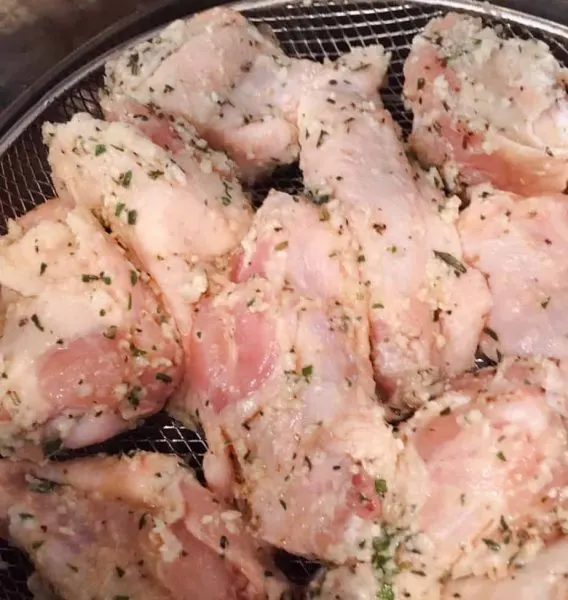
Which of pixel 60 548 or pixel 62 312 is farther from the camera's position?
pixel 62 312

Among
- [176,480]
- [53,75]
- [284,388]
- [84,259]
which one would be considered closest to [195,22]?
[53,75]

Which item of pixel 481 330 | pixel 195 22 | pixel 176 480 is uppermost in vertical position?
pixel 195 22

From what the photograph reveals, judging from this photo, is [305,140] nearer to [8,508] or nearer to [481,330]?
[481,330]

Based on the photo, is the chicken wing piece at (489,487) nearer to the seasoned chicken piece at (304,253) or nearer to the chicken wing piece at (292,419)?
the chicken wing piece at (292,419)

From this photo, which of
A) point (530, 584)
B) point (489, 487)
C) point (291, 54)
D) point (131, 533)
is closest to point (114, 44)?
point (291, 54)

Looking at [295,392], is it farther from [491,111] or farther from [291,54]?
[291,54]

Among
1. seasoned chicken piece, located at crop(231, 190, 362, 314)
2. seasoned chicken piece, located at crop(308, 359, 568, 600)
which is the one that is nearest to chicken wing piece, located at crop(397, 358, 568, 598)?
seasoned chicken piece, located at crop(308, 359, 568, 600)

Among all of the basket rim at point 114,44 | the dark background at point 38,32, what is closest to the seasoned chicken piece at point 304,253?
the basket rim at point 114,44

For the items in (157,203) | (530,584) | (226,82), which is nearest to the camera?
(530,584)
